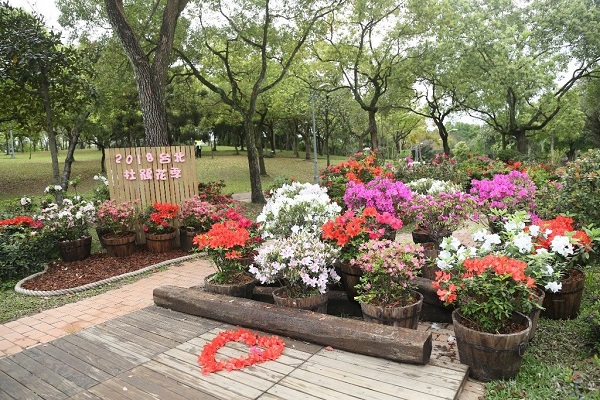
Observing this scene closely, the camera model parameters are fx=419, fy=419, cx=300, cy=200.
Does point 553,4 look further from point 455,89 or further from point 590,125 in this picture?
point 590,125

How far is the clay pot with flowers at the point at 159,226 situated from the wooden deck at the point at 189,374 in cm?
355

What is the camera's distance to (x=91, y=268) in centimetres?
633

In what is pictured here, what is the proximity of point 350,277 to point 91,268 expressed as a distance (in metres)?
4.33

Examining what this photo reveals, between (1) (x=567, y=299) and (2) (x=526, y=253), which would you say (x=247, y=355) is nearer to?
(2) (x=526, y=253)

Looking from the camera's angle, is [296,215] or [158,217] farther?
[158,217]

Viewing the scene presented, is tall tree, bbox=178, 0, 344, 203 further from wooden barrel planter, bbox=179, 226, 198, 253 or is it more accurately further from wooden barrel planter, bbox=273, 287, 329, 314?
wooden barrel planter, bbox=273, 287, 329, 314

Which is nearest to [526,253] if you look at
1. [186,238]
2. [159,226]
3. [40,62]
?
[186,238]

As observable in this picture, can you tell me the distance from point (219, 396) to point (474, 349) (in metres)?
1.70

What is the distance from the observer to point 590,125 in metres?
28.1

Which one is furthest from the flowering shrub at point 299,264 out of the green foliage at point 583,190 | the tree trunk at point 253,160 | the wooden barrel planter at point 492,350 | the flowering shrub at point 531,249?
the tree trunk at point 253,160

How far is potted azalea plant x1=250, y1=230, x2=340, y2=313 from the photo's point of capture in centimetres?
352

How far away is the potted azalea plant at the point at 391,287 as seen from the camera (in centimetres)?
325

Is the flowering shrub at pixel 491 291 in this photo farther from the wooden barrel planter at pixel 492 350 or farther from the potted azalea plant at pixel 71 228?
the potted azalea plant at pixel 71 228

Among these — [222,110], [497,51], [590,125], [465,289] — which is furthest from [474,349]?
[590,125]
